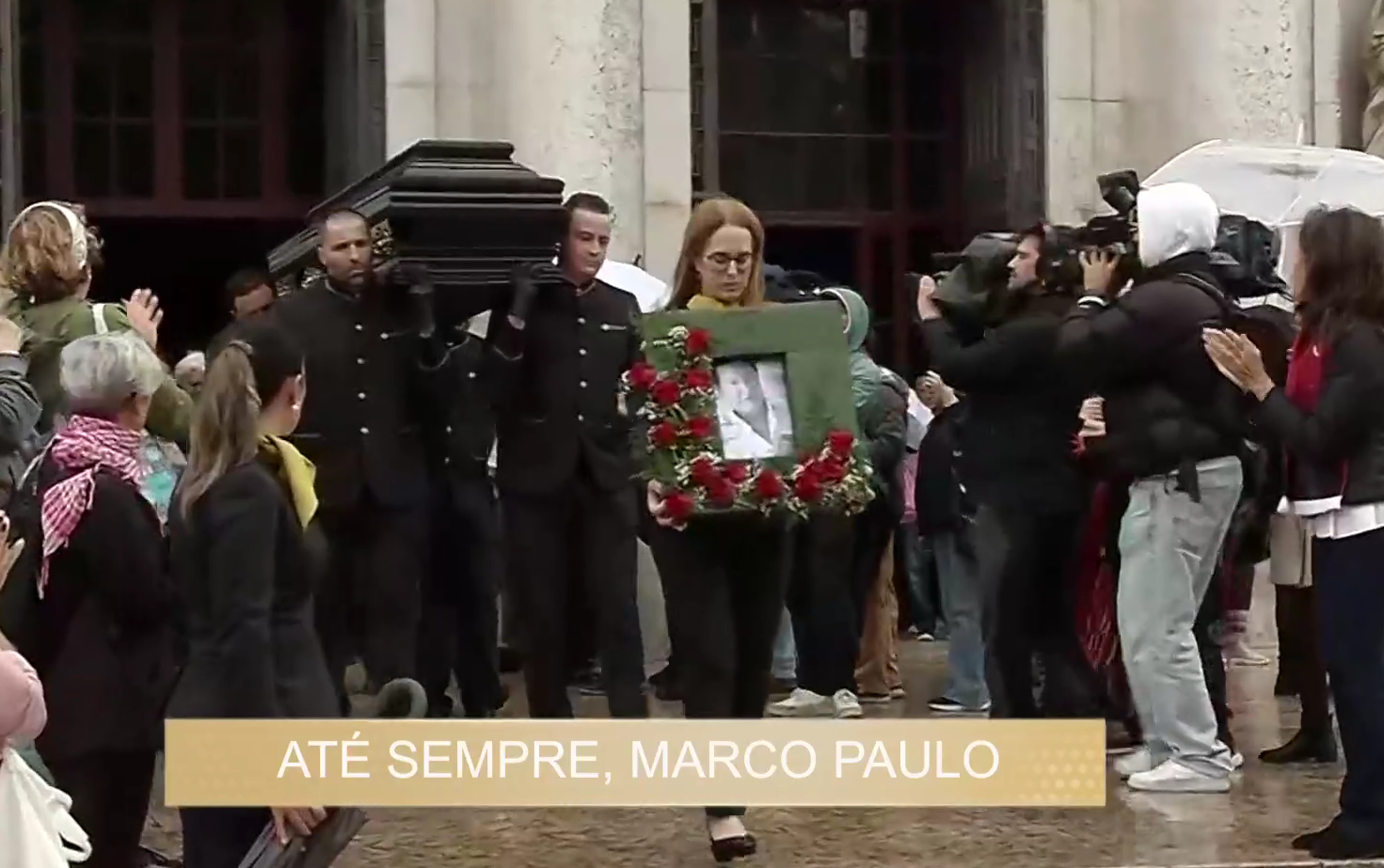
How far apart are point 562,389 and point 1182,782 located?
2.39 meters

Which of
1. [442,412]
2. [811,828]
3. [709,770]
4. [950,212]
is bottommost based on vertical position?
[811,828]

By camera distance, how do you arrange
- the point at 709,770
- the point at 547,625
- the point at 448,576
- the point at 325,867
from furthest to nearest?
the point at 448,576 < the point at 547,625 < the point at 709,770 < the point at 325,867

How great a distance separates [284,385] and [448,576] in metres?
3.15

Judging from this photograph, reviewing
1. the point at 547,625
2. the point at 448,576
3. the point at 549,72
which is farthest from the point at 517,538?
the point at 549,72

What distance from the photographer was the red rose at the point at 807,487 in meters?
6.06

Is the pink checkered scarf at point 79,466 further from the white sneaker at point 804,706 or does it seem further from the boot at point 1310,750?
→ the boot at point 1310,750

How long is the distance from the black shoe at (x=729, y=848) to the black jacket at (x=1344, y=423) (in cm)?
185

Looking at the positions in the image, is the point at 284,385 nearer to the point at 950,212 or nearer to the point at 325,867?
the point at 325,867

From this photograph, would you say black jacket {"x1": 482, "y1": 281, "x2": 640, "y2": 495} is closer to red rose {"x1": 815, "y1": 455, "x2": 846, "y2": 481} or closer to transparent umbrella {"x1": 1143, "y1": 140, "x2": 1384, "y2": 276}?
red rose {"x1": 815, "y1": 455, "x2": 846, "y2": 481}

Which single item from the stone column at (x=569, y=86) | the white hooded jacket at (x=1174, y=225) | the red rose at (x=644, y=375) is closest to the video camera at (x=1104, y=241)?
the white hooded jacket at (x=1174, y=225)

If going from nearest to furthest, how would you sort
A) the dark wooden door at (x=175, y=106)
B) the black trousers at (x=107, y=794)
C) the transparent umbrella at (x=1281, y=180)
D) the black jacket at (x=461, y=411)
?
the black trousers at (x=107, y=794) → the black jacket at (x=461, y=411) → the transparent umbrella at (x=1281, y=180) → the dark wooden door at (x=175, y=106)

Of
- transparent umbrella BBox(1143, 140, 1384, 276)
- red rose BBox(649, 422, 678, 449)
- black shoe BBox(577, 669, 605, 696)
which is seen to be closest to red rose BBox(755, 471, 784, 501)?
red rose BBox(649, 422, 678, 449)

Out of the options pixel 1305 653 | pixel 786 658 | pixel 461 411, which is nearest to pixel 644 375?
pixel 461 411

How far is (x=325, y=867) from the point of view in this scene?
16.7ft
